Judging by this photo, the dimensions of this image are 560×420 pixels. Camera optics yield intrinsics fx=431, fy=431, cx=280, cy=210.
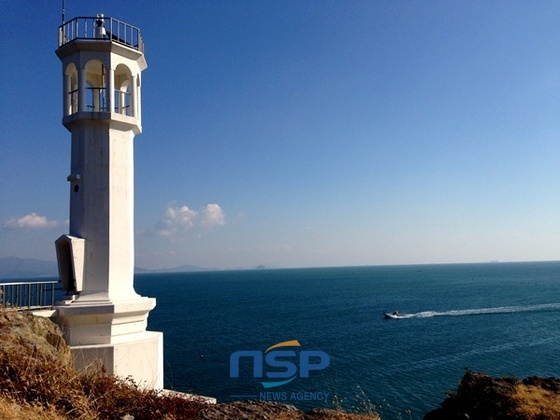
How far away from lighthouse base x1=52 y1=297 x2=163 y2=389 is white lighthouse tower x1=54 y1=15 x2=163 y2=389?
0.07 ft

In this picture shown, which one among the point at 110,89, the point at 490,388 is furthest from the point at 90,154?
the point at 490,388

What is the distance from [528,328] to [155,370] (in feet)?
160

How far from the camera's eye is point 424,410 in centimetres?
2333

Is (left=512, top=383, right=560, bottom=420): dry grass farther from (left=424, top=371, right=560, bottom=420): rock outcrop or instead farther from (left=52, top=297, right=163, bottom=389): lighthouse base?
(left=52, top=297, right=163, bottom=389): lighthouse base

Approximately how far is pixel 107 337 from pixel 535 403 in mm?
8214

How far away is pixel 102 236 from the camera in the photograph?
9922 millimetres

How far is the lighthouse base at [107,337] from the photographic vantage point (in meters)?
9.25

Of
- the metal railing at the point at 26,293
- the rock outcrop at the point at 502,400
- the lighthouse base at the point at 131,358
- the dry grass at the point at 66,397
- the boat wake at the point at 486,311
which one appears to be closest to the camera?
the dry grass at the point at 66,397

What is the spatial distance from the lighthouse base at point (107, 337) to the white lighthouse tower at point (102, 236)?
0.02 metres

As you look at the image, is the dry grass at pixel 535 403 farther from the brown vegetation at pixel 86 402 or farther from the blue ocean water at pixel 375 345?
the blue ocean water at pixel 375 345

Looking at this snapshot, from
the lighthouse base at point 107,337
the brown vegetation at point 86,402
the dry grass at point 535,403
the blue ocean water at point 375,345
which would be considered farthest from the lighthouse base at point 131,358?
the dry grass at point 535,403

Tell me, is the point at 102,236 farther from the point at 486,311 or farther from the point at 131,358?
the point at 486,311

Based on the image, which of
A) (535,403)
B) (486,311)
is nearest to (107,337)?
(535,403)

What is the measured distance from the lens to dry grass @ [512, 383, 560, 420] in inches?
248
